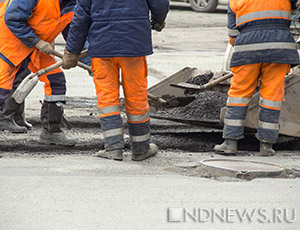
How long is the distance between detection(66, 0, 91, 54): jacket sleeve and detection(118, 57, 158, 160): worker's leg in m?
0.37

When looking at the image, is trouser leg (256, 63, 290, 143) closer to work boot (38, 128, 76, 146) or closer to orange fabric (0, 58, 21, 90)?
work boot (38, 128, 76, 146)

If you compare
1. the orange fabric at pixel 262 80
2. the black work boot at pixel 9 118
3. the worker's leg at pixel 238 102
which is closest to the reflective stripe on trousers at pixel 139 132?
the worker's leg at pixel 238 102

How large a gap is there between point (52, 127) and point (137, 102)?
1.10 metres

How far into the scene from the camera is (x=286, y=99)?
19.5ft

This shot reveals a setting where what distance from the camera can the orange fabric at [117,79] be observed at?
17.5ft

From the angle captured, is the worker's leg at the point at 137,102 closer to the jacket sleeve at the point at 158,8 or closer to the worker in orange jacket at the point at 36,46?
the jacket sleeve at the point at 158,8

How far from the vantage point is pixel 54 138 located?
6.12 metres

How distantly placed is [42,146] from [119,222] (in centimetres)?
239

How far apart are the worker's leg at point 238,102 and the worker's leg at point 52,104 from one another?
144 cm

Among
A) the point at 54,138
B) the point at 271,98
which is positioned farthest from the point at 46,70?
the point at 271,98

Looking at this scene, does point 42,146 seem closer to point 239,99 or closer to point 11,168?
point 11,168

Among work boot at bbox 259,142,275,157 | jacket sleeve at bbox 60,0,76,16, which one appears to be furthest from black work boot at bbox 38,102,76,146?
work boot at bbox 259,142,275,157

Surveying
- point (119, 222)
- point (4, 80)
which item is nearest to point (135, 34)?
point (4, 80)

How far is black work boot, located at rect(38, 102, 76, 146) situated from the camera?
241 inches
